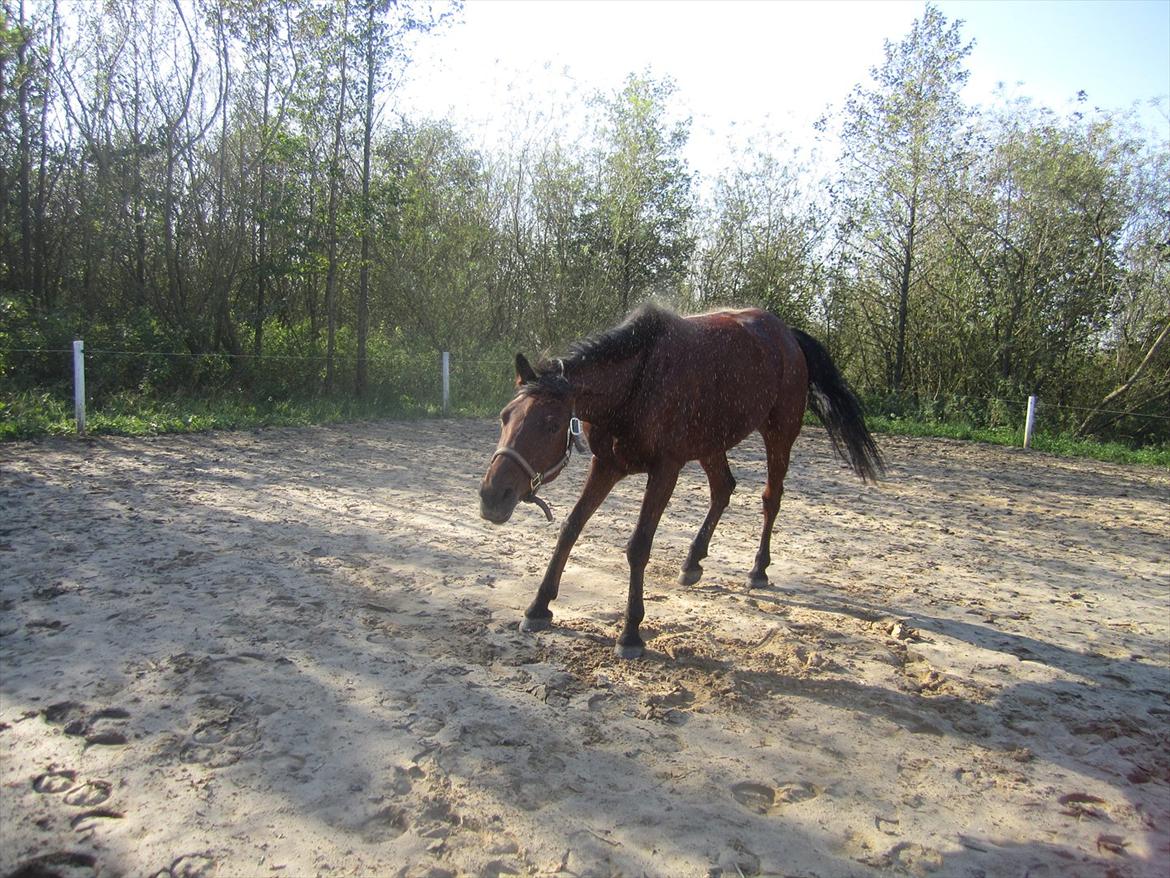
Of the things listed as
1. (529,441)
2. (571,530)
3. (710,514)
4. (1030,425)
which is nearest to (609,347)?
(529,441)

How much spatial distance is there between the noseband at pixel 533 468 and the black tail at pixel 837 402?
110 inches

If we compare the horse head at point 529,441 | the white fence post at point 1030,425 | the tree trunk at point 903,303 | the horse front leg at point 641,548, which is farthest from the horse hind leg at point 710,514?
the tree trunk at point 903,303

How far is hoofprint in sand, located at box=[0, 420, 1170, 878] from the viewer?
229cm

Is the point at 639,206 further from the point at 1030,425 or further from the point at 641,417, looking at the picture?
the point at 641,417

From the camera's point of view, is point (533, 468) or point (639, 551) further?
point (639, 551)

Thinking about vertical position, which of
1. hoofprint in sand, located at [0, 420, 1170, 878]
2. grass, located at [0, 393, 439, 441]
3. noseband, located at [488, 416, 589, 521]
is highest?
noseband, located at [488, 416, 589, 521]

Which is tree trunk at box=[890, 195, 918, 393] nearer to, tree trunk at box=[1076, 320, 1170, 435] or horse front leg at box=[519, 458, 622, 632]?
tree trunk at box=[1076, 320, 1170, 435]

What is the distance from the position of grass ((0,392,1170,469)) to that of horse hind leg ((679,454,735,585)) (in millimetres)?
7977

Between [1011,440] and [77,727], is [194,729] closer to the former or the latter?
[77,727]

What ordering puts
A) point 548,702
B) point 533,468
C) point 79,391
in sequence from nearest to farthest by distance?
point 548,702, point 533,468, point 79,391

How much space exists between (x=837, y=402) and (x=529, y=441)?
3.30 metres

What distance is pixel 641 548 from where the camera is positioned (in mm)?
3949

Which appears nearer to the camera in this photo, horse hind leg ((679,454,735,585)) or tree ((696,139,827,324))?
horse hind leg ((679,454,735,585))

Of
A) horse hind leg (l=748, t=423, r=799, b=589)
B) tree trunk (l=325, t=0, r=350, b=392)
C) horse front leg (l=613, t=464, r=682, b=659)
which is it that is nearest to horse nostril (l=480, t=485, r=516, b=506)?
horse front leg (l=613, t=464, r=682, b=659)
